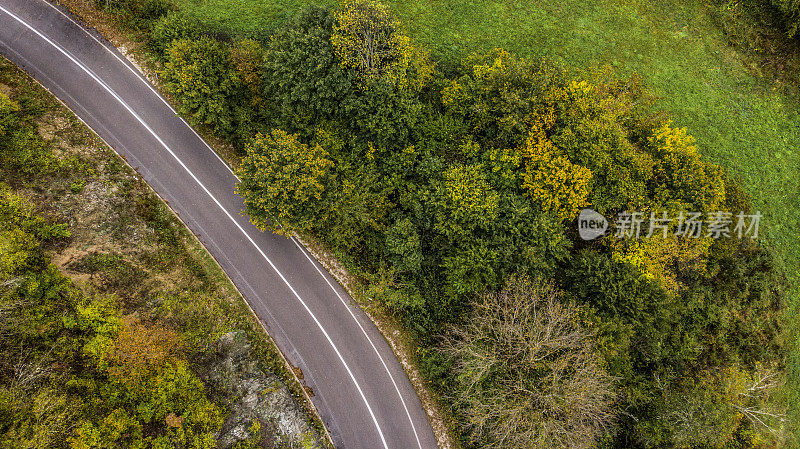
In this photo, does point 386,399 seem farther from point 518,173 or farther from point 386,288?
point 518,173

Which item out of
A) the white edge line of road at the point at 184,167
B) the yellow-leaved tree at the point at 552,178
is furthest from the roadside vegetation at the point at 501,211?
the white edge line of road at the point at 184,167

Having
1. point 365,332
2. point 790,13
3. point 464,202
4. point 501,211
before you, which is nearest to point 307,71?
point 464,202

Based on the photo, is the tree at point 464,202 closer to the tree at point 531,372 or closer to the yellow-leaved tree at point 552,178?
the yellow-leaved tree at point 552,178

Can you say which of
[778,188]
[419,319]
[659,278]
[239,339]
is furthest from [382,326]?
[778,188]

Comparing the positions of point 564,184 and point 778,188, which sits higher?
point 564,184

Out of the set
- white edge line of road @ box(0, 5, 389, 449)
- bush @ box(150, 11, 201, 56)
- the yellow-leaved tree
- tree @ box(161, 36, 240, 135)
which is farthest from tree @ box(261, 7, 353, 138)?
the yellow-leaved tree

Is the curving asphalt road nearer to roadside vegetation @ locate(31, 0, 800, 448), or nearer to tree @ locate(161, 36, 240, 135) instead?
roadside vegetation @ locate(31, 0, 800, 448)
